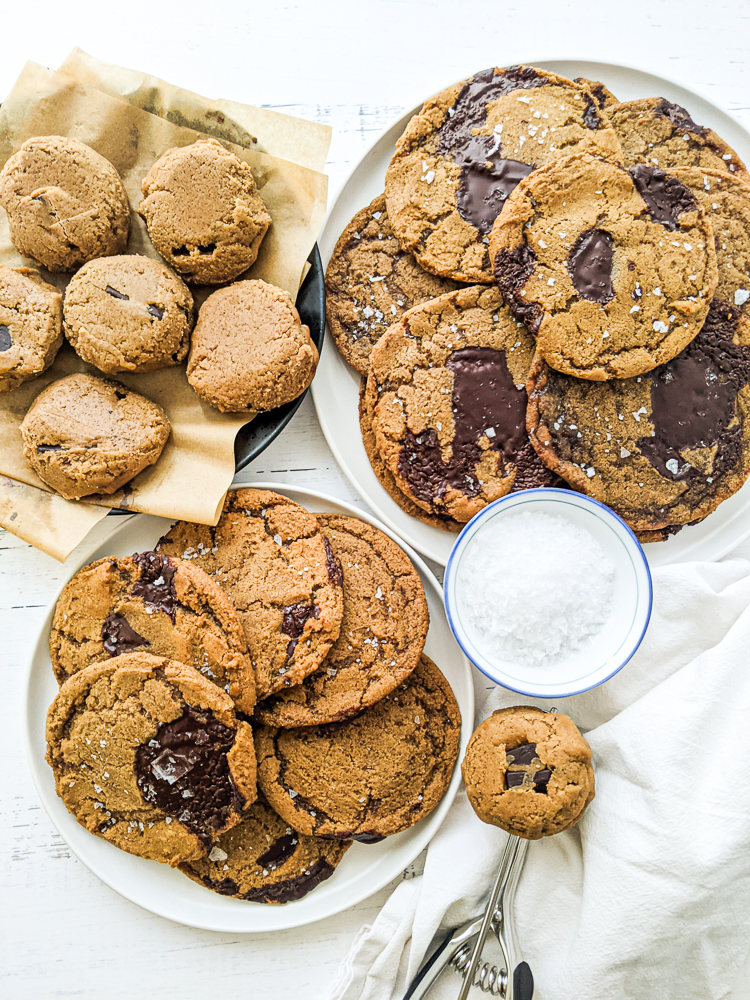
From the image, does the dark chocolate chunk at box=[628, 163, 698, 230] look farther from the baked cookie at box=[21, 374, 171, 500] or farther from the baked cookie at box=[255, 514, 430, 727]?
the baked cookie at box=[21, 374, 171, 500]

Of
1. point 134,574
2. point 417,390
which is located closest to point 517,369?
point 417,390

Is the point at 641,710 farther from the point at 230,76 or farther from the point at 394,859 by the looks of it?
the point at 230,76

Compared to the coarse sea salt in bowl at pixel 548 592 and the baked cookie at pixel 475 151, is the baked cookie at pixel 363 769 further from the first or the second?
the baked cookie at pixel 475 151

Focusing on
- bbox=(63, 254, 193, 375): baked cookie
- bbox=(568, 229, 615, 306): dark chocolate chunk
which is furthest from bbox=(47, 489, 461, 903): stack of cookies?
bbox=(568, 229, 615, 306): dark chocolate chunk

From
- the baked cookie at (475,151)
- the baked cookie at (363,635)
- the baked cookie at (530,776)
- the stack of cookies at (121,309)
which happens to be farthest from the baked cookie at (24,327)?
the baked cookie at (530,776)

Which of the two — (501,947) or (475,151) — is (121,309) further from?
(501,947)

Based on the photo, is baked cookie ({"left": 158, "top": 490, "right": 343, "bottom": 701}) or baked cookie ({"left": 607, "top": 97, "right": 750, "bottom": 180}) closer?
baked cookie ({"left": 158, "top": 490, "right": 343, "bottom": 701})
